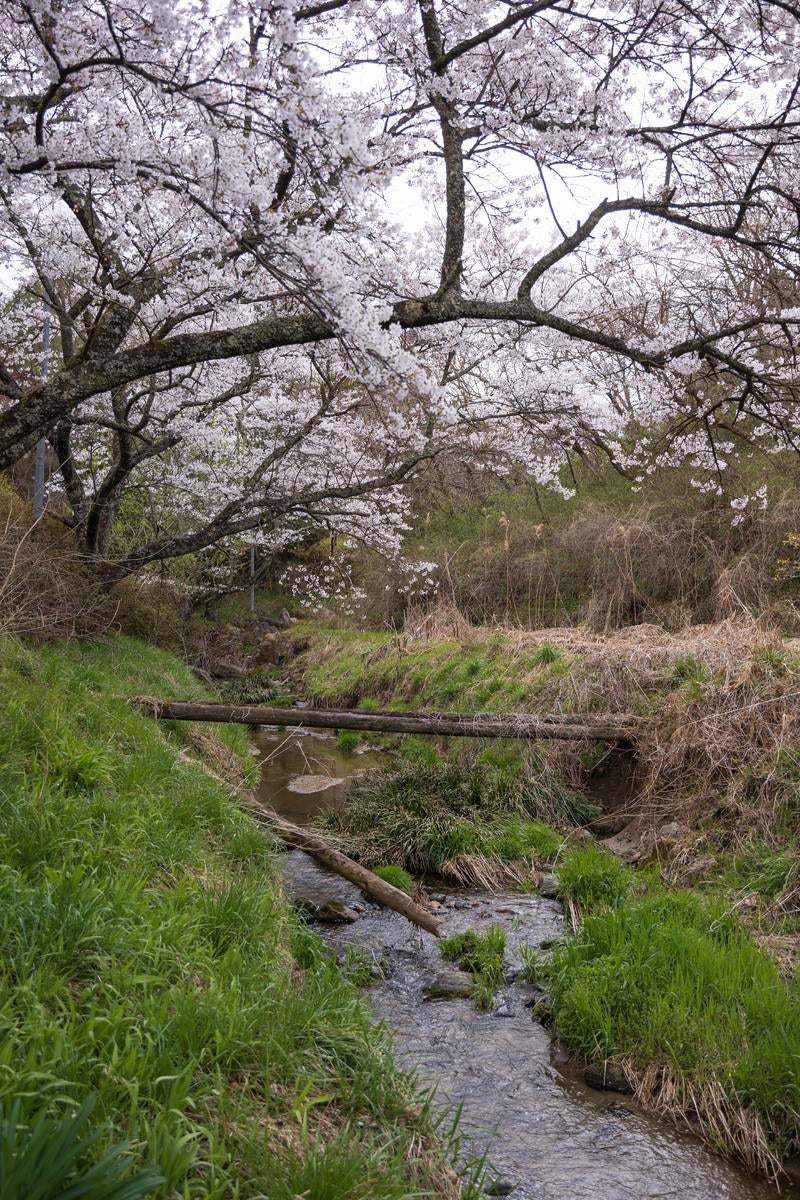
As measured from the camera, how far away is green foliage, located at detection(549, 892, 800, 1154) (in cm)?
356

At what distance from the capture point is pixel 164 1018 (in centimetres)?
271

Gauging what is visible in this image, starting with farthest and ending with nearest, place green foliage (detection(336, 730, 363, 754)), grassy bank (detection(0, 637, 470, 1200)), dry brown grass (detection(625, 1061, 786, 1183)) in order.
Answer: green foliage (detection(336, 730, 363, 754)), dry brown grass (detection(625, 1061, 786, 1183)), grassy bank (detection(0, 637, 470, 1200))

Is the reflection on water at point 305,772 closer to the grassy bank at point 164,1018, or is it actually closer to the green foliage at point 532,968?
the green foliage at point 532,968

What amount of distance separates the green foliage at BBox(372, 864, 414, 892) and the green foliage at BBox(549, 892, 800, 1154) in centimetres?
166

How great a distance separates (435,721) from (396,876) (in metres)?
1.84

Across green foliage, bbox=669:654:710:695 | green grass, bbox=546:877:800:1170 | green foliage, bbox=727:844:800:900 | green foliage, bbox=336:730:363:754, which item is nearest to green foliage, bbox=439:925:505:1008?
green grass, bbox=546:877:800:1170

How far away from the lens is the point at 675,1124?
3.59 meters

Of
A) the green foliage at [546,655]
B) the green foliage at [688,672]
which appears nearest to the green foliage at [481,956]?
the green foliage at [688,672]

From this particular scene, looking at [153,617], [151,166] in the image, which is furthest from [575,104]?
[153,617]

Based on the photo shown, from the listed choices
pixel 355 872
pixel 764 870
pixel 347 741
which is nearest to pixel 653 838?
pixel 764 870

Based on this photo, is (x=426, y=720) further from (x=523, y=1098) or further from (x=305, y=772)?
(x=523, y=1098)

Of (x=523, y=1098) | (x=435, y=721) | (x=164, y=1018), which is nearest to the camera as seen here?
(x=164, y=1018)

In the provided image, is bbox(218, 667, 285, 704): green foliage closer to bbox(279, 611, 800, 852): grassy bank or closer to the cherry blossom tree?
bbox(279, 611, 800, 852): grassy bank

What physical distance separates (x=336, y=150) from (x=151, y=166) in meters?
1.21
